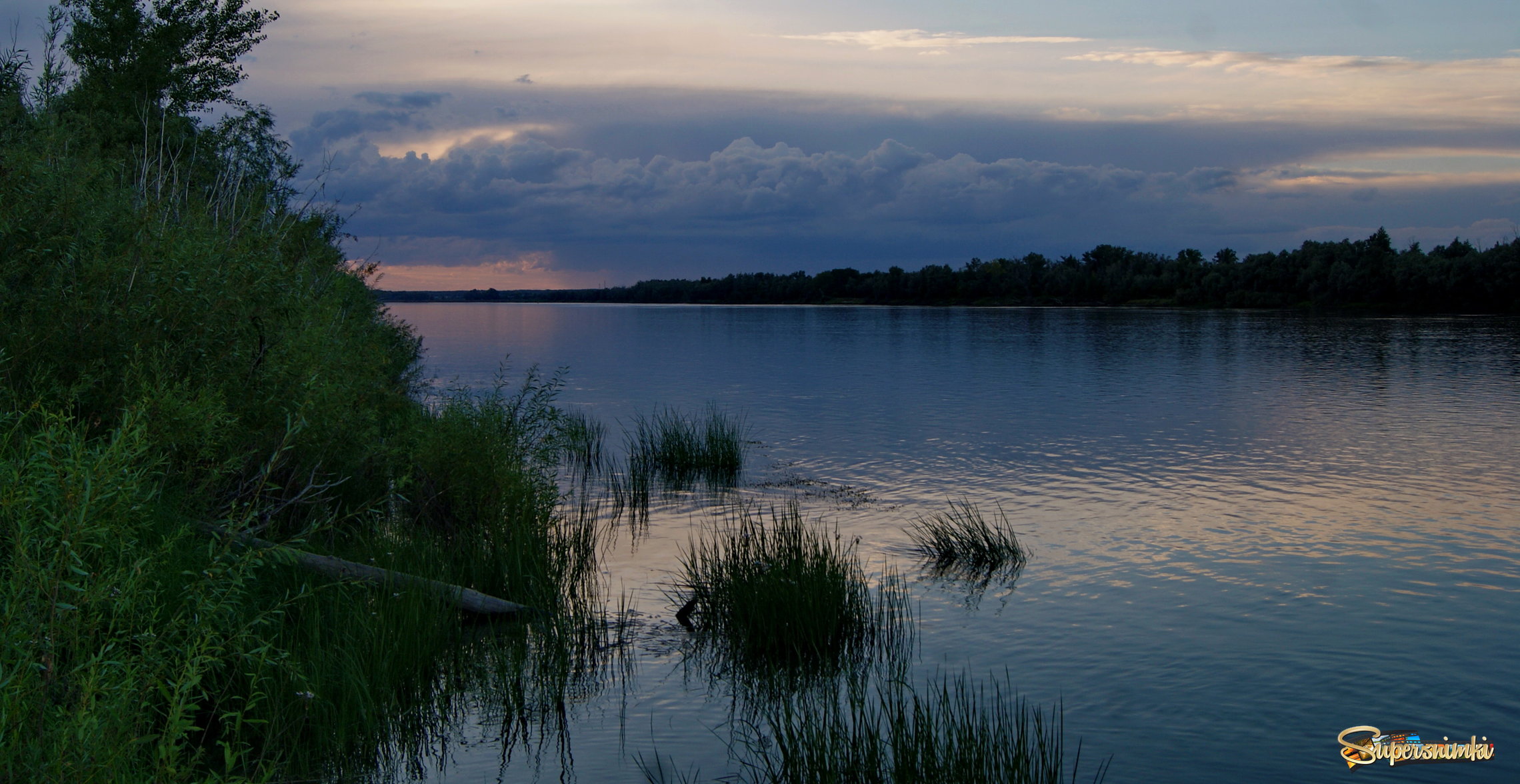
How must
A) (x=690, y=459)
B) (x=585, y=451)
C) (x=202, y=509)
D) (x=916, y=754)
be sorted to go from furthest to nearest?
(x=585, y=451), (x=690, y=459), (x=202, y=509), (x=916, y=754)

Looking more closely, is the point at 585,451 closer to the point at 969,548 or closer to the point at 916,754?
the point at 969,548

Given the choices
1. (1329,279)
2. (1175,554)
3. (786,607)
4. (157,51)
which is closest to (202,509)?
(786,607)

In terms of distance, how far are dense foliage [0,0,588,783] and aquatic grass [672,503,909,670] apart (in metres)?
2.01

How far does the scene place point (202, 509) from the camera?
10.8 meters

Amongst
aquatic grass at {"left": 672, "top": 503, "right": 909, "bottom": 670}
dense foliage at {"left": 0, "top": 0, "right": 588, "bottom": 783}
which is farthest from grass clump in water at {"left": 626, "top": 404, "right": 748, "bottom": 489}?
aquatic grass at {"left": 672, "top": 503, "right": 909, "bottom": 670}

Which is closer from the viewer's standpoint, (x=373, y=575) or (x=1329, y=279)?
(x=373, y=575)

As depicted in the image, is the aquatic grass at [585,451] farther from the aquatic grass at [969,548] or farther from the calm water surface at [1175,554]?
the aquatic grass at [969,548]

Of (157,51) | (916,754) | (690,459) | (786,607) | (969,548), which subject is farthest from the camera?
(157,51)

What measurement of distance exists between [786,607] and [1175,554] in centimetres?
929

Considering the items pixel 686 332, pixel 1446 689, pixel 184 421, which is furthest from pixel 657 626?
pixel 686 332

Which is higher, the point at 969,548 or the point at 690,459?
the point at 690,459

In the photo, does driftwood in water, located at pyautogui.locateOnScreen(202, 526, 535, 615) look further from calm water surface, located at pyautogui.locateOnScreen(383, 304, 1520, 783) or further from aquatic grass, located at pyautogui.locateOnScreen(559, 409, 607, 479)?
aquatic grass, located at pyautogui.locateOnScreen(559, 409, 607, 479)

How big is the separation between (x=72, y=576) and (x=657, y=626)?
8.71m

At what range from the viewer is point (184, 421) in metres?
9.67
